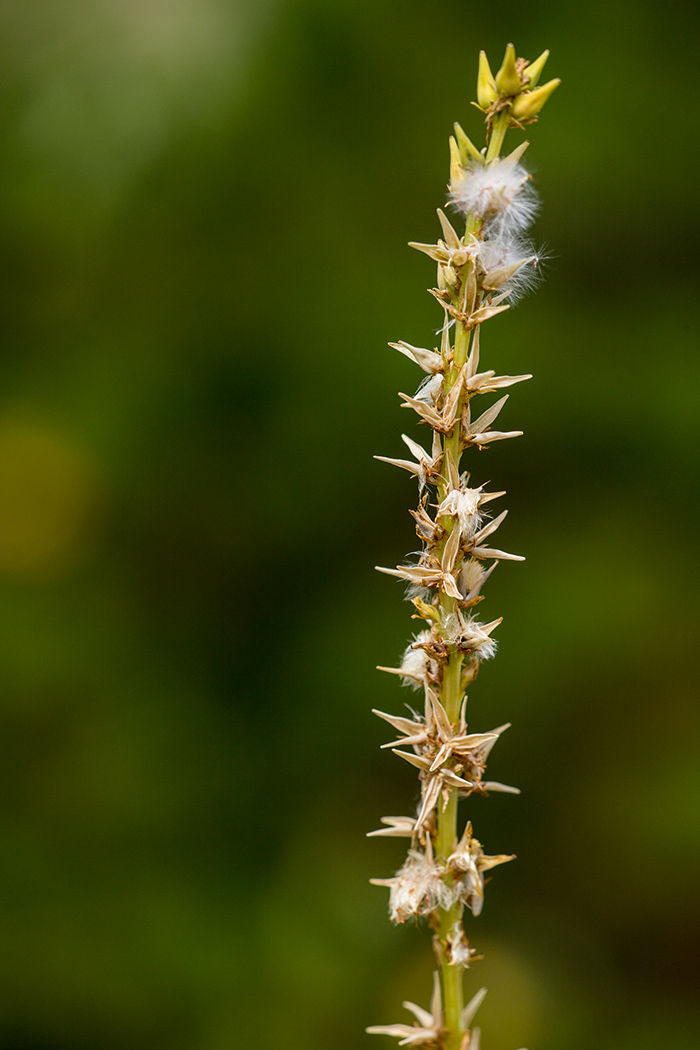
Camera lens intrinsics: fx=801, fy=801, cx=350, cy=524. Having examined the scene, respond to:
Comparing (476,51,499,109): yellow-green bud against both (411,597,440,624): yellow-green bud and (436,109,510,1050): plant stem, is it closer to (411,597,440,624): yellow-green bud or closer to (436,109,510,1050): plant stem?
(436,109,510,1050): plant stem

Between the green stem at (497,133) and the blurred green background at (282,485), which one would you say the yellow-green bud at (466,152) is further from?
the blurred green background at (282,485)

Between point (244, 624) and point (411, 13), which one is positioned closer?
point (411, 13)

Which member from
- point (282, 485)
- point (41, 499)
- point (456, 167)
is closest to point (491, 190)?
point (456, 167)

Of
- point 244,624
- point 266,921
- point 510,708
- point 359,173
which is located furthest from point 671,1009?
point 359,173

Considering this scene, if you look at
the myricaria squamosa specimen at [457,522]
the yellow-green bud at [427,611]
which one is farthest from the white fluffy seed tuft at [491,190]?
the yellow-green bud at [427,611]

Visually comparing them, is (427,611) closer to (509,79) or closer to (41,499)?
(509,79)

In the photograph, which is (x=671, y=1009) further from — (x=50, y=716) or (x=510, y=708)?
(x=50, y=716)
